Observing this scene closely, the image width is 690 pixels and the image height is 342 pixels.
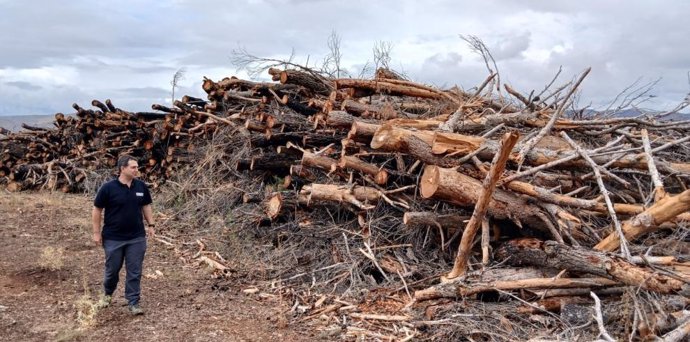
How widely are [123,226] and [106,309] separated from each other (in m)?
0.81

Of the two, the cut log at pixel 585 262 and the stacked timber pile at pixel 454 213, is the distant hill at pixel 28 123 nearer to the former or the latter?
the stacked timber pile at pixel 454 213

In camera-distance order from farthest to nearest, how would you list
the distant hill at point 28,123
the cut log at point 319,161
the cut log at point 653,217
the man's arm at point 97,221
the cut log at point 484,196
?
the distant hill at point 28,123 < the cut log at point 319,161 < the man's arm at point 97,221 < the cut log at point 653,217 < the cut log at point 484,196

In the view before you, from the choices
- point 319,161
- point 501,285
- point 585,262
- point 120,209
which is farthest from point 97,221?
Answer: point 585,262

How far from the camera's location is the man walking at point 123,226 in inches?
194

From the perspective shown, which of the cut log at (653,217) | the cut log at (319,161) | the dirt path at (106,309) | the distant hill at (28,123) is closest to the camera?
the cut log at (653,217)

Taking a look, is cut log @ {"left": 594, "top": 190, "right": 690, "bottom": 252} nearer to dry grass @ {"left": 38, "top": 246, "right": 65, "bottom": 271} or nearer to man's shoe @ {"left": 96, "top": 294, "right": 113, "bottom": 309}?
man's shoe @ {"left": 96, "top": 294, "right": 113, "bottom": 309}

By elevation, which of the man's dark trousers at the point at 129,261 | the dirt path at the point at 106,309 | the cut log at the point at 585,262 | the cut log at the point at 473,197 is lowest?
the dirt path at the point at 106,309

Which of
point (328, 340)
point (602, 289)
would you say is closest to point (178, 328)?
point (328, 340)

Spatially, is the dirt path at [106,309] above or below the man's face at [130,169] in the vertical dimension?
below

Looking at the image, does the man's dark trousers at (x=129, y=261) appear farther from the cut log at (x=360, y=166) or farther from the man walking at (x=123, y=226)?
the cut log at (x=360, y=166)

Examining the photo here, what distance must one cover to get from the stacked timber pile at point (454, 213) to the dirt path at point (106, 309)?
A: 0.43 m

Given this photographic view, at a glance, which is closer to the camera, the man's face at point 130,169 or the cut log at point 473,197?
the man's face at point 130,169

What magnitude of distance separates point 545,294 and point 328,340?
182 cm

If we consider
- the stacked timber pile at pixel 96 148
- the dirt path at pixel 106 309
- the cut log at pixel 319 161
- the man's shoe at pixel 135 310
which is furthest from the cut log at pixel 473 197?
the stacked timber pile at pixel 96 148
